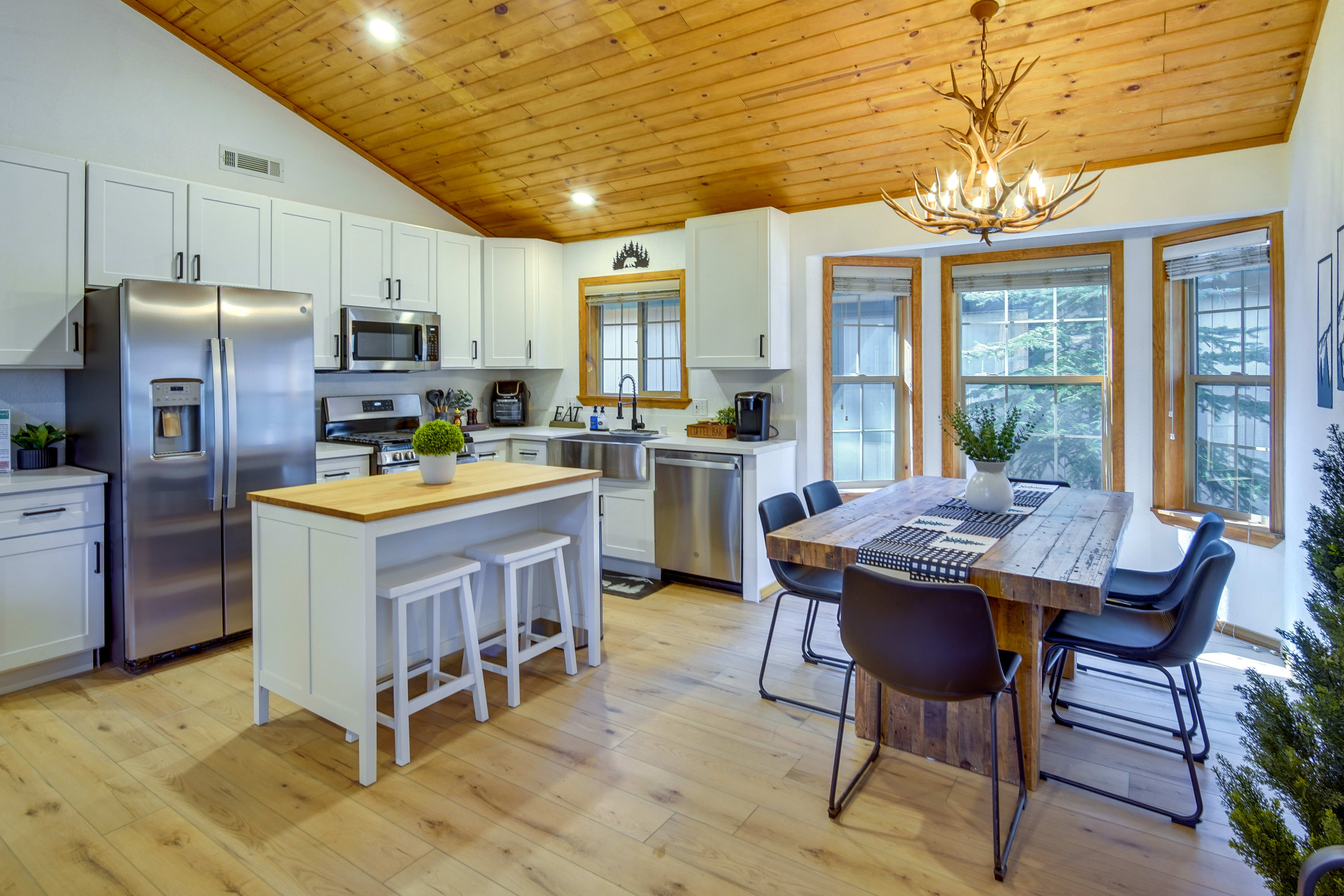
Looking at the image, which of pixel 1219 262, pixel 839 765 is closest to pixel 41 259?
pixel 839 765

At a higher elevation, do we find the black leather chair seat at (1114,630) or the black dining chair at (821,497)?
the black dining chair at (821,497)

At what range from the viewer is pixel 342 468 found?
13.6ft

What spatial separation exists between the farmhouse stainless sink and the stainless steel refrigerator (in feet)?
5.72

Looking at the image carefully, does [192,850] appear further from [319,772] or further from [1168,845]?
[1168,845]

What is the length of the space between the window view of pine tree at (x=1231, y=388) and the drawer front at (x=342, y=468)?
15.4 feet

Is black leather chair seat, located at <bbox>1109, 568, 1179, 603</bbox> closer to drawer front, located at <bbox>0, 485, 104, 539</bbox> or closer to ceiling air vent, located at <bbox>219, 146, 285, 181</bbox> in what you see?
drawer front, located at <bbox>0, 485, 104, 539</bbox>

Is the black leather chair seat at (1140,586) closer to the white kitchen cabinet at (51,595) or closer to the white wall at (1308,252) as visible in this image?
the white wall at (1308,252)

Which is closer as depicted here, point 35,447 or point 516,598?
point 516,598

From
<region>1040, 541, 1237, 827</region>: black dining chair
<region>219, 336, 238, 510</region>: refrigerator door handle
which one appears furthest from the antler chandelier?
<region>219, 336, 238, 510</region>: refrigerator door handle

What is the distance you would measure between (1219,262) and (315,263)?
5.04 metres

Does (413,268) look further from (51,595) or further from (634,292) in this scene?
(51,595)

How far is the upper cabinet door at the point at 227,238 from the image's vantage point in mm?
3758

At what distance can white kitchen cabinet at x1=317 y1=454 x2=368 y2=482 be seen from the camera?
4.06 m

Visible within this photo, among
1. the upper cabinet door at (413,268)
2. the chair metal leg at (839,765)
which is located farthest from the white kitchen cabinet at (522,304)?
Answer: the chair metal leg at (839,765)
